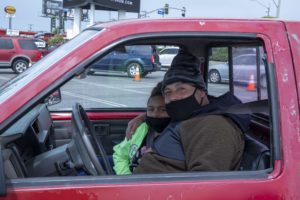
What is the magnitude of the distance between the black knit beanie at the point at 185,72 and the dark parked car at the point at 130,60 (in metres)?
0.24

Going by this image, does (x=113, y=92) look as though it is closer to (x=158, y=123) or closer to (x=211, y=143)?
(x=158, y=123)

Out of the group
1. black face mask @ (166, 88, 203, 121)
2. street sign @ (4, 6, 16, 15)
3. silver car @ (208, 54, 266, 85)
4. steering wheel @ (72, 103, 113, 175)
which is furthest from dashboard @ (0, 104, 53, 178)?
street sign @ (4, 6, 16, 15)

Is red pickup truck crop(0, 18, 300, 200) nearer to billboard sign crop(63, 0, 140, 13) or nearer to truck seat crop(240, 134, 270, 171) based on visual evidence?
truck seat crop(240, 134, 270, 171)

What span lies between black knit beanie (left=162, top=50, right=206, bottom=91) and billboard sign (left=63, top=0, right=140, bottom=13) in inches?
1295

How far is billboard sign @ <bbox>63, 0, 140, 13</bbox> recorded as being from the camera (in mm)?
35000

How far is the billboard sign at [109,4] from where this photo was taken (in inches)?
1378

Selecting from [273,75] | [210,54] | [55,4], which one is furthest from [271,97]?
[55,4]

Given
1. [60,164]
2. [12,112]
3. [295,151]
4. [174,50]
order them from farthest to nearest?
1. [174,50]
2. [60,164]
3. [295,151]
4. [12,112]

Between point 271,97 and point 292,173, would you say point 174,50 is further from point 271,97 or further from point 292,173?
point 292,173

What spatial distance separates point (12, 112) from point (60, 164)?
66cm

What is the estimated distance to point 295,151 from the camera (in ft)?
5.61

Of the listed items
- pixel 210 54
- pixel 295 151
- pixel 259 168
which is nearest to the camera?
pixel 295 151

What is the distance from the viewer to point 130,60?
305 centimetres

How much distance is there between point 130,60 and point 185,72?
807 millimetres
